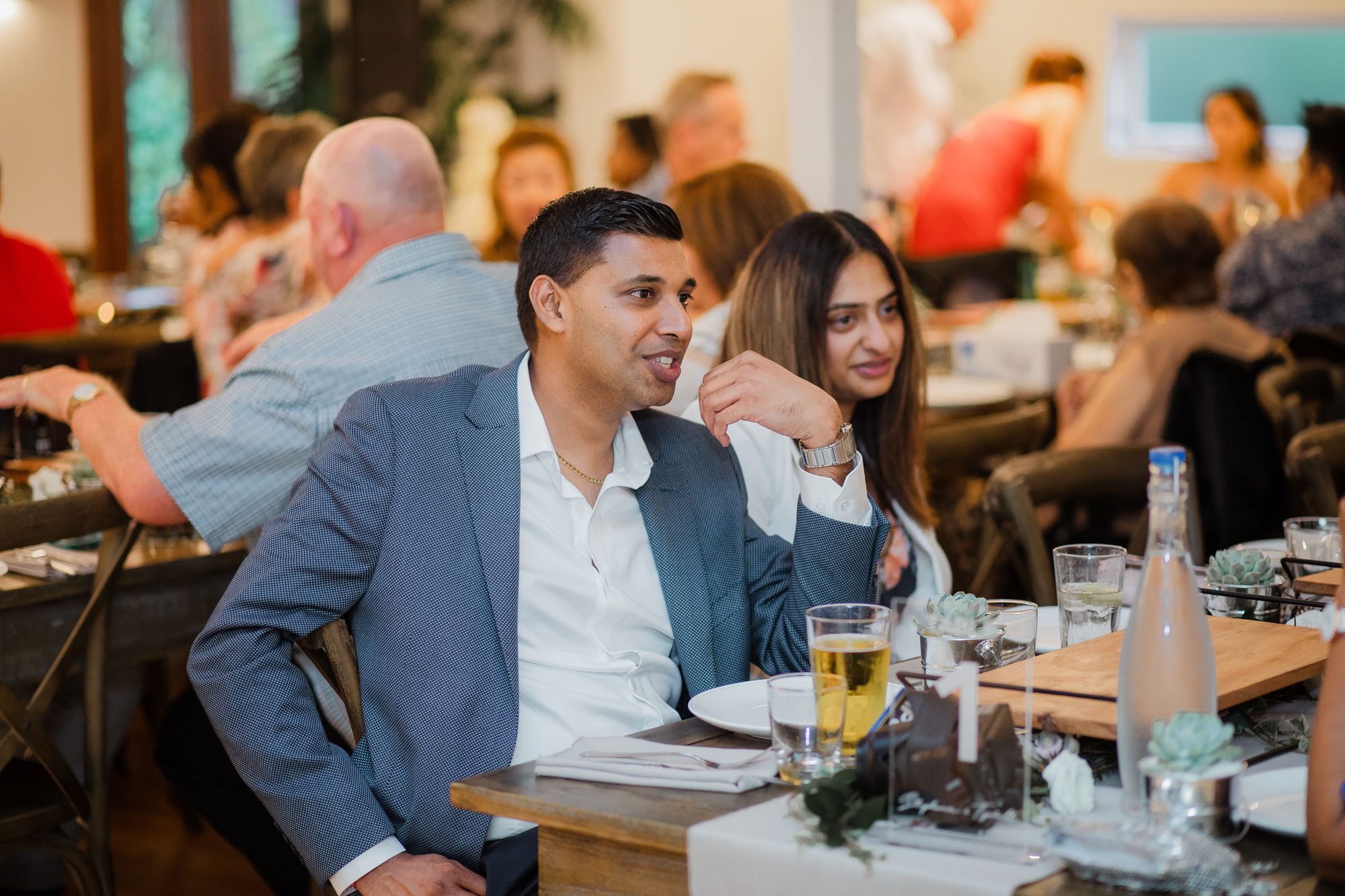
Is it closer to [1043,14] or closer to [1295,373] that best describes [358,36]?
[1043,14]

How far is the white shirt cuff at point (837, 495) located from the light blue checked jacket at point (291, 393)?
649 mm

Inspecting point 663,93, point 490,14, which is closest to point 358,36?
point 490,14

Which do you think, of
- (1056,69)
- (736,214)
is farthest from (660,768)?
(1056,69)

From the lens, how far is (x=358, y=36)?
26.0 feet

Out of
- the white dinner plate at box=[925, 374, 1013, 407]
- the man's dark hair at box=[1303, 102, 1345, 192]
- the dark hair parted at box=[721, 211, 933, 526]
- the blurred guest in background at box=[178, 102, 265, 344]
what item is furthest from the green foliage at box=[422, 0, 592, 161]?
the dark hair parted at box=[721, 211, 933, 526]

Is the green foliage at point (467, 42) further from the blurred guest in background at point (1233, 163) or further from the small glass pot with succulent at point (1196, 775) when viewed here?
the small glass pot with succulent at point (1196, 775)

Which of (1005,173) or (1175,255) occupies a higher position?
(1005,173)

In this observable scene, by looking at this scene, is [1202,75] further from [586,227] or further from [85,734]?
[85,734]

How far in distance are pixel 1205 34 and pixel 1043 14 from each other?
0.89m

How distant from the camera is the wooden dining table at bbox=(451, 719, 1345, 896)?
1.18 meters

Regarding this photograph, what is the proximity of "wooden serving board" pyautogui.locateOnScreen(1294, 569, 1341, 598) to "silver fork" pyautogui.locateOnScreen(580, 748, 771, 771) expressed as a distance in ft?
2.36

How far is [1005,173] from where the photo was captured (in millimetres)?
6723

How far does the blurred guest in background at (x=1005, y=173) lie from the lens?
667 centimetres

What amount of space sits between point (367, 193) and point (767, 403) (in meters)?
1.08
